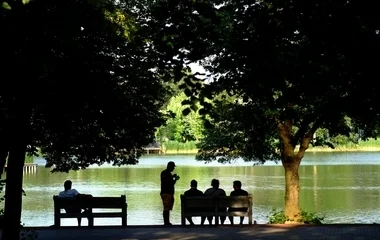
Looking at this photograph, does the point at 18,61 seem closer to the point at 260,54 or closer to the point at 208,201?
the point at 260,54

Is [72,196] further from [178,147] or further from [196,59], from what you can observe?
[178,147]

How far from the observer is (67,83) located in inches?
376

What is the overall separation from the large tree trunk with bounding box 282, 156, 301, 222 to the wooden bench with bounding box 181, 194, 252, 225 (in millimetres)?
1453

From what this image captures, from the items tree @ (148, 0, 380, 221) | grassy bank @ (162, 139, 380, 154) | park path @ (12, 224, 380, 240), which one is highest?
grassy bank @ (162, 139, 380, 154)

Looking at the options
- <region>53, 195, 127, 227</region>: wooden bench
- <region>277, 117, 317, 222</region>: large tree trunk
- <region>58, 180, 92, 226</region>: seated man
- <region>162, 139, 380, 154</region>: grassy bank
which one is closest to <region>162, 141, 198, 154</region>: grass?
<region>162, 139, 380, 154</region>: grassy bank

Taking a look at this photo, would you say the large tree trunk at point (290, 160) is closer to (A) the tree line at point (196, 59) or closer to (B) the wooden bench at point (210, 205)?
(B) the wooden bench at point (210, 205)

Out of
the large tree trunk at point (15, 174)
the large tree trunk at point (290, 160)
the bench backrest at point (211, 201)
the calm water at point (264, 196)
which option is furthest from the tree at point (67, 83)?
the calm water at point (264, 196)

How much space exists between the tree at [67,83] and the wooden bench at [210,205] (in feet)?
6.24

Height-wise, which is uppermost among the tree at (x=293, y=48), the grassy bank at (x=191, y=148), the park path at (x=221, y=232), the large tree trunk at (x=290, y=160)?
the grassy bank at (x=191, y=148)

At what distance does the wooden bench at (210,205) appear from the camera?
1437cm

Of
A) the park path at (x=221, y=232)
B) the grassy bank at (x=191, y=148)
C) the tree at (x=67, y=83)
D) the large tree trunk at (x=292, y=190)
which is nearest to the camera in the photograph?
the tree at (x=67, y=83)

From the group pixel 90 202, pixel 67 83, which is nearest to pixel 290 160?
pixel 90 202

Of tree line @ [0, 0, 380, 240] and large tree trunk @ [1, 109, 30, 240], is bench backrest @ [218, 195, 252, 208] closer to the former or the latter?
tree line @ [0, 0, 380, 240]

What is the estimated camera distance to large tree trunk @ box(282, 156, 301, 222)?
15.7 meters
